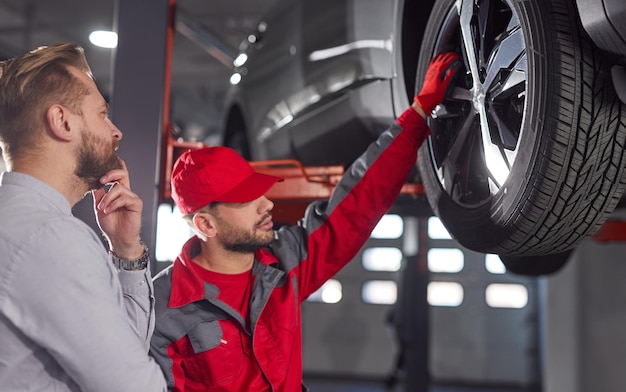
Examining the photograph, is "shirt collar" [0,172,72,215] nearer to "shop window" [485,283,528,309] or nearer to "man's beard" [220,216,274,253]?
"man's beard" [220,216,274,253]

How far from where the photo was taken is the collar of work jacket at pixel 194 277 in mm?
1826

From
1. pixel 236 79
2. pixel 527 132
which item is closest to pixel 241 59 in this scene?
pixel 236 79

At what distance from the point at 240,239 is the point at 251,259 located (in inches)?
3.7

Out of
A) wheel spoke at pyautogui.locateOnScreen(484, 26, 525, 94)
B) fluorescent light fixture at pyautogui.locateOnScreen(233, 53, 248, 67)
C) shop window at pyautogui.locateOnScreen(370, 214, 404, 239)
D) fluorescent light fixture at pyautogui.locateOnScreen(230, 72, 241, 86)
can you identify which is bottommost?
shop window at pyautogui.locateOnScreen(370, 214, 404, 239)

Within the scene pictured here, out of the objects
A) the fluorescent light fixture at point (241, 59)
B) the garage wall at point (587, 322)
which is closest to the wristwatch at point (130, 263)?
the fluorescent light fixture at point (241, 59)

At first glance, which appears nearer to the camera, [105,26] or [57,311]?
[57,311]

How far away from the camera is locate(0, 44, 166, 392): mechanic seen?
3.41 feet

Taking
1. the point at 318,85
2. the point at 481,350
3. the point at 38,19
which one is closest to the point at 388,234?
the point at 481,350

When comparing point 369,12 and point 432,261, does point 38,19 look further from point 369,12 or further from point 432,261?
point 369,12

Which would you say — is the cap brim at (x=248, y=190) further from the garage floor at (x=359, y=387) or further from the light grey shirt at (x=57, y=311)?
the garage floor at (x=359, y=387)

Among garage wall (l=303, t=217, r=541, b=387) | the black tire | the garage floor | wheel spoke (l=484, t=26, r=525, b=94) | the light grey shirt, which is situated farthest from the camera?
garage wall (l=303, t=217, r=541, b=387)

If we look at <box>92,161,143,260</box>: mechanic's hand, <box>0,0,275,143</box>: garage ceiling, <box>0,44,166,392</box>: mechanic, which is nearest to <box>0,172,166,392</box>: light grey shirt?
Answer: <box>0,44,166,392</box>: mechanic

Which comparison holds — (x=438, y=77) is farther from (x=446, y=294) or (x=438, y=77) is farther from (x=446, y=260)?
(x=446, y=294)

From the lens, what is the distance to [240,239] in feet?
6.35
